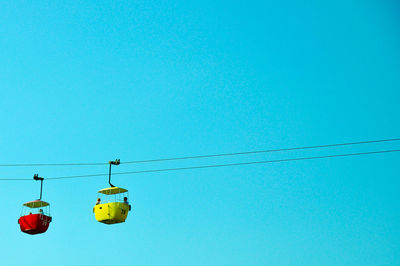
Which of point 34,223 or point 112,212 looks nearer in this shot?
point 112,212

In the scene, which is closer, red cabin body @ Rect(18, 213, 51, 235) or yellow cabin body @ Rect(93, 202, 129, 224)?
yellow cabin body @ Rect(93, 202, 129, 224)

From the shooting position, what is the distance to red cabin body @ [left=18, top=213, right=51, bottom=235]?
156ft

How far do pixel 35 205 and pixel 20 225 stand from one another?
1.72 meters

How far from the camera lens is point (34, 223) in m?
47.5

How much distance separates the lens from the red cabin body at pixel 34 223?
47562 mm

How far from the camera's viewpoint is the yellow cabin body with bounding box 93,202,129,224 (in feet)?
148

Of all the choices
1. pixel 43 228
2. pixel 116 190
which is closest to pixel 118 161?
pixel 116 190

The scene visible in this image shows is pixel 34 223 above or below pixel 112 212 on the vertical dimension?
above

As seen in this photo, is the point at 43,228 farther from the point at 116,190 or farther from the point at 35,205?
the point at 116,190

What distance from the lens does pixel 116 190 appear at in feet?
152

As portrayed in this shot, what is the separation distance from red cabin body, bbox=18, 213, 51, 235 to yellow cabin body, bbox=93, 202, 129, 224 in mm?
4413

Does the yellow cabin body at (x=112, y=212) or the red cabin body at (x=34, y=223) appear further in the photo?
the red cabin body at (x=34, y=223)

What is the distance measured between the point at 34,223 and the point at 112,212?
20.3 ft

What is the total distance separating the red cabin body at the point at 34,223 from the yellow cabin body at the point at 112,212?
441 centimetres
